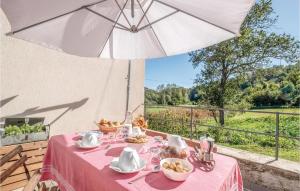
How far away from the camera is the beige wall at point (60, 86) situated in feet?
10.4

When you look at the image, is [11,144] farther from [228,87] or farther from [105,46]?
[228,87]

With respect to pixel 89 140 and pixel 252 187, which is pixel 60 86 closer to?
pixel 89 140

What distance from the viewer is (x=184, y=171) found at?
125 centimetres

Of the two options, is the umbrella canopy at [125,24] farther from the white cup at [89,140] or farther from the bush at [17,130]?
the bush at [17,130]

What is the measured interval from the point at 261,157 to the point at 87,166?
2.59 metres

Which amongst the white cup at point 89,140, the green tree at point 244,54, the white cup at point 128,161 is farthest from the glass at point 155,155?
the green tree at point 244,54

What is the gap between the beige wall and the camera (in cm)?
318

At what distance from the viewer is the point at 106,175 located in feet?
4.26

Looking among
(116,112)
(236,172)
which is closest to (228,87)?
(116,112)

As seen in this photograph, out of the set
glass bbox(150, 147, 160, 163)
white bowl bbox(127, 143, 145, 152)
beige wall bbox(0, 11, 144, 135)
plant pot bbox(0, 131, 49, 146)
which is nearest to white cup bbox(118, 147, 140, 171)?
glass bbox(150, 147, 160, 163)

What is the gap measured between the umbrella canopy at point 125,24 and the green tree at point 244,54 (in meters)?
6.09

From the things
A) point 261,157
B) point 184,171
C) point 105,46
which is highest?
point 105,46

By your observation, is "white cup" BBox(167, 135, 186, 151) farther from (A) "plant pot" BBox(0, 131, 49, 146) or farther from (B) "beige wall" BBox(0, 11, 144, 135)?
(B) "beige wall" BBox(0, 11, 144, 135)

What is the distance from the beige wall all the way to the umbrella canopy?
140cm
